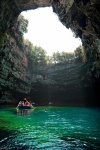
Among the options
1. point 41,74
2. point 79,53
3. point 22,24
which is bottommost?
point 41,74

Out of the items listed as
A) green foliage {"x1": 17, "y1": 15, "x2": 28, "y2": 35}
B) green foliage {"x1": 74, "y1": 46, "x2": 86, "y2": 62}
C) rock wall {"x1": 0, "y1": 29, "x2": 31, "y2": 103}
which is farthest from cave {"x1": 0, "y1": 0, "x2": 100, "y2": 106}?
green foliage {"x1": 17, "y1": 15, "x2": 28, "y2": 35}

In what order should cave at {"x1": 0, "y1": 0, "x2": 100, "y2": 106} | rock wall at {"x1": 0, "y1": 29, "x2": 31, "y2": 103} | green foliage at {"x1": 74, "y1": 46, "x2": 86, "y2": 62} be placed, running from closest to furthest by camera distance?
cave at {"x1": 0, "y1": 0, "x2": 100, "y2": 106} < rock wall at {"x1": 0, "y1": 29, "x2": 31, "y2": 103} < green foliage at {"x1": 74, "y1": 46, "x2": 86, "y2": 62}

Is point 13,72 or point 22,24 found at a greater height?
point 22,24

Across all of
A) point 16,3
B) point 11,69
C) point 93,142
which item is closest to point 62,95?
point 11,69

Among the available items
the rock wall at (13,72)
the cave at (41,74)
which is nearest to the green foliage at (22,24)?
the rock wall at (13,72)

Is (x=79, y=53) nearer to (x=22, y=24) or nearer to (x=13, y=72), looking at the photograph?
(x=22, y=24)

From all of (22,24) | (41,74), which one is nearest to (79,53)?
(41,74)

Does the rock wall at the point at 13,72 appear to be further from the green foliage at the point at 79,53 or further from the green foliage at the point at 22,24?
the green foliage at the point at 79,53

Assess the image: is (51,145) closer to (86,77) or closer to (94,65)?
(94,65)

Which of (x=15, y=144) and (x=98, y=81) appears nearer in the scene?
(x=15, y=144)

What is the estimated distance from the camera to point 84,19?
61.1ft

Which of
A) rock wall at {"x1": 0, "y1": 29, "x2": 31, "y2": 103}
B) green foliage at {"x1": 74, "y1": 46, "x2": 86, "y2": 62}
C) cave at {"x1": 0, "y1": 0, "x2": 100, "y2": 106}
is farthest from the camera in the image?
green foliage at {"x1": 74, "y1": 46, "x2": 86, "y2": 62}

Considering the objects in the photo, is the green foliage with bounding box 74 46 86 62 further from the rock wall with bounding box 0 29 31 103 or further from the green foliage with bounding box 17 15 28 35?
the green foliage with bounding box 17 15 28 35

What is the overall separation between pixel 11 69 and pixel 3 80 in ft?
8.14
